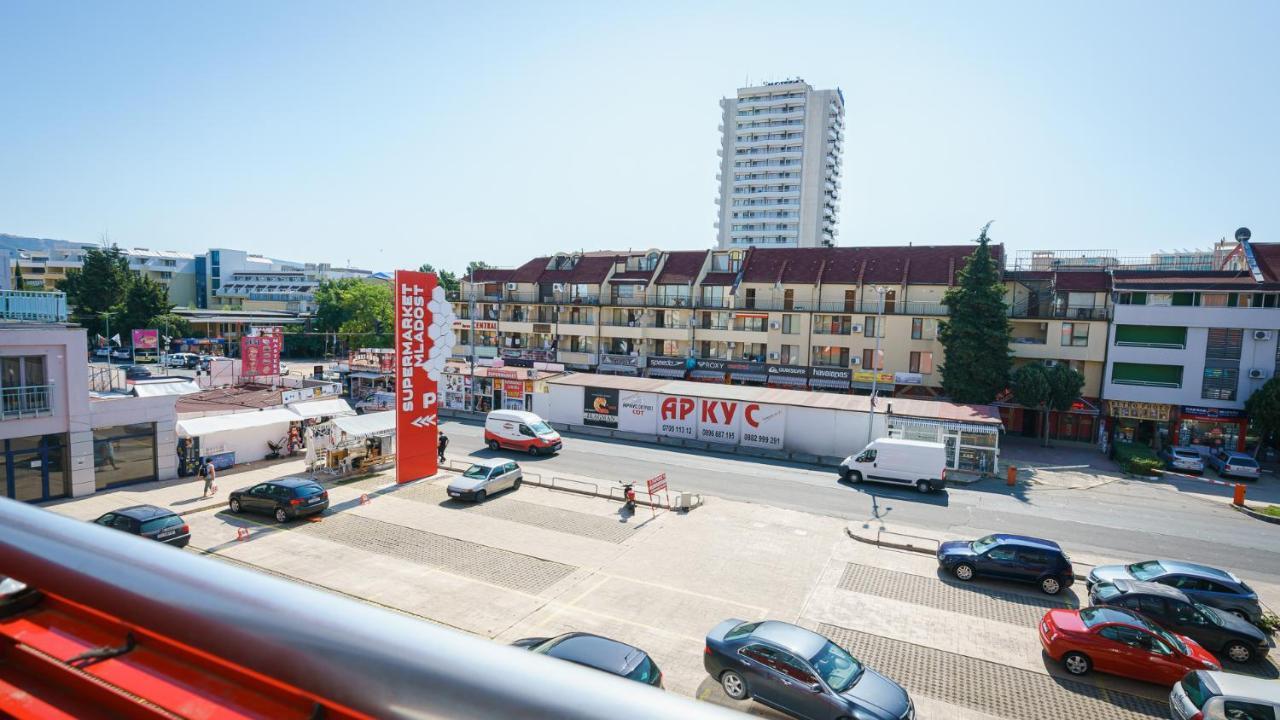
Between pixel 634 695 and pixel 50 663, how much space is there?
1708 mm

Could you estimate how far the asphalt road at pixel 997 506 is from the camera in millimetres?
21656

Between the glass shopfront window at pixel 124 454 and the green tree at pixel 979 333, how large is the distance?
39.4 meters

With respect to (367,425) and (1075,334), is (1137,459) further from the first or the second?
(367,425)

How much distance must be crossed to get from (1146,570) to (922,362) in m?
28.4

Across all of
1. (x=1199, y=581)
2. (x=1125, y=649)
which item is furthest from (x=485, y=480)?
(x=1199, y=581)

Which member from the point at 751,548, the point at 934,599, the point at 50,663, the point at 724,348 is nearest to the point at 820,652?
the point at 934,599

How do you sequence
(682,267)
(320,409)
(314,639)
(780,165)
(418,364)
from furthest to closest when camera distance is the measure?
(780,165) < (682,267) < (320,409) < (418,364) < (314,639)

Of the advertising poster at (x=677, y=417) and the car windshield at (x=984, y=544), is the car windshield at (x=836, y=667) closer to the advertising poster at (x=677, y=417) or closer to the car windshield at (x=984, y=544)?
the car windshield at (x=984, y=544)

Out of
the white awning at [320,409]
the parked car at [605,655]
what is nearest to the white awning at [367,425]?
the white awning at [320,409]

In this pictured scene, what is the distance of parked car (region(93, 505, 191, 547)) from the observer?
56.4ft

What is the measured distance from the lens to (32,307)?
72.4ft

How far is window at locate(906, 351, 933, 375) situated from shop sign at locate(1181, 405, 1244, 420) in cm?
1324

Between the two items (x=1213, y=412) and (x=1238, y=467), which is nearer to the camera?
(x=1238, y=467)

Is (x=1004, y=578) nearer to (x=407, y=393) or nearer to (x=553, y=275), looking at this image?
(x=407, y=393)
